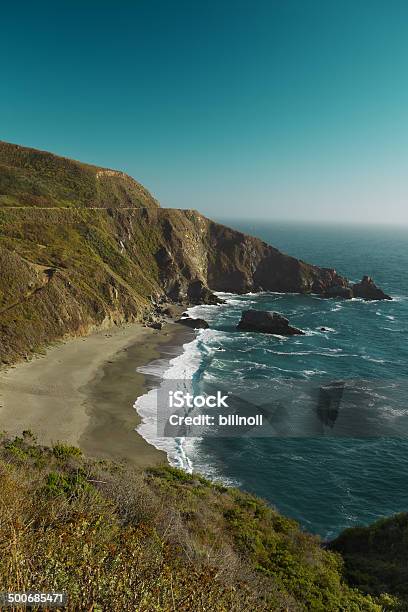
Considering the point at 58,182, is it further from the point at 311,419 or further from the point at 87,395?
the point at 311,419

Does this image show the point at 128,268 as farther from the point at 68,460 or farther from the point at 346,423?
the point at 68,460

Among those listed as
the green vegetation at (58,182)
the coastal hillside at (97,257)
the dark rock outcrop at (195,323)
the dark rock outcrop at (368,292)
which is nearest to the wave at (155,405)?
the dark rock outcrop at (195,323)

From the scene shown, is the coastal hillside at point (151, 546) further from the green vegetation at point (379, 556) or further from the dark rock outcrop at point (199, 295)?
the dark rock outcrop at point (199, 295)

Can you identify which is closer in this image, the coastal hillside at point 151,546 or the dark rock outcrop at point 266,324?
the coastal hillside at point 151,546

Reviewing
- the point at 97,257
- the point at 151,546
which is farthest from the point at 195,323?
the point at 151,546

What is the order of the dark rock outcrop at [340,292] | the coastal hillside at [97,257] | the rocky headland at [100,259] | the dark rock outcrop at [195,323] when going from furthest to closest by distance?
the dark rock outcrop at [340,292], the dark rock outcrop at [195,323], the rocky headland at [100,259], the coastal hillside at [97,257]

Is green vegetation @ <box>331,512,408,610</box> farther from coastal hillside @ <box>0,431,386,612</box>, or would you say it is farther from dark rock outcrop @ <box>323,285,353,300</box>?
dark rock outcrop @ <box>323,285,353,300</box>

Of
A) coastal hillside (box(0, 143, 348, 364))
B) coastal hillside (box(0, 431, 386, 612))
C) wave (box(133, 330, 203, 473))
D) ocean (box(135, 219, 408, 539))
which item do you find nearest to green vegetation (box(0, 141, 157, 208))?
coastal hillside (box(0, 143, 348, 364))
